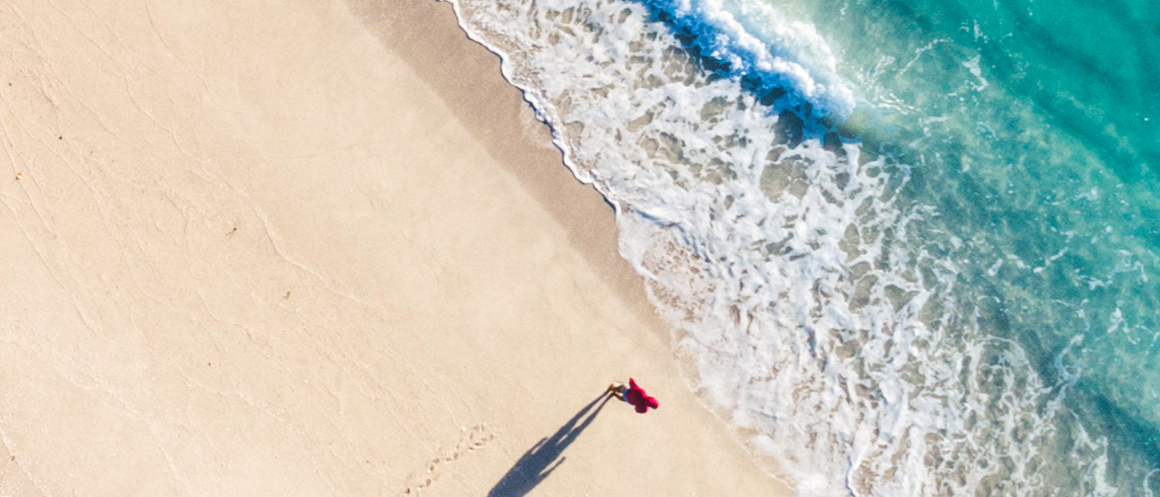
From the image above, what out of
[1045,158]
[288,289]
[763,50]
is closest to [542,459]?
[288,289]

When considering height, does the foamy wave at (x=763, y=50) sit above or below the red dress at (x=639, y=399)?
above

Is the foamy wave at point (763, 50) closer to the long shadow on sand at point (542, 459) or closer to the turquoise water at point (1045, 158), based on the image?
the turquoise water at point (1045, 158)

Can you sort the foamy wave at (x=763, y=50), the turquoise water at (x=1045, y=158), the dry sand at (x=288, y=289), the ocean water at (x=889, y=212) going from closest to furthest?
the dry sand at (x=288, y=289) < the ocean water at (x=889, y=212) < the turquoise water at (x=1045, y=158) < the foamy wave at (x=763, y=50)

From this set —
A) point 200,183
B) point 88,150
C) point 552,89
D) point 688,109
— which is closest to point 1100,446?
point 688,109

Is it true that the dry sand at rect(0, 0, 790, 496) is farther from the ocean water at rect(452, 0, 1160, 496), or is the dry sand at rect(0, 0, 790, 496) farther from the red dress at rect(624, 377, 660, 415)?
the ocean water at rect(452, 0, 1160, 496)

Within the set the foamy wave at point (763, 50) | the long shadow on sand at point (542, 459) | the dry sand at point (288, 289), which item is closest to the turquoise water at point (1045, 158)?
the foamy wave at point (763, 50)

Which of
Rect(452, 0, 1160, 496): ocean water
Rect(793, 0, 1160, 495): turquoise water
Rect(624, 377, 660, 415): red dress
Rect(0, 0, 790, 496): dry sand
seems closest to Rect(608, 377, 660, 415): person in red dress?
Rect(624, 377, 660, 415): red dress
